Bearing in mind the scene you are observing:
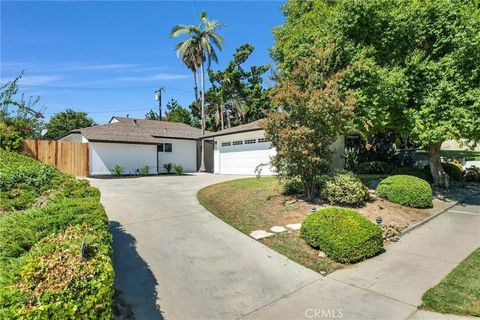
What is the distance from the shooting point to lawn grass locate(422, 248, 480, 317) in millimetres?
4254

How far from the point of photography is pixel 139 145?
21.0m

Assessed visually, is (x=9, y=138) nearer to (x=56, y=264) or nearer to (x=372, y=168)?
(x=56, y=264)

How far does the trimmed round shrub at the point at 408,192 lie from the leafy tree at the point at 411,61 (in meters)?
1.75

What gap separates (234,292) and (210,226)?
10.8ft

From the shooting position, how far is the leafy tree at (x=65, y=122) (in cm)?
4203

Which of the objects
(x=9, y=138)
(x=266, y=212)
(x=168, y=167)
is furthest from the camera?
(x=168, y=167)

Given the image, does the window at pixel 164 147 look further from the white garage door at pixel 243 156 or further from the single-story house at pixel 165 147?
the white garage door at pixel 243 156

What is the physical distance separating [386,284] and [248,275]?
243 cm

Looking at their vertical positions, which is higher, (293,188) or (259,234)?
(293,188)

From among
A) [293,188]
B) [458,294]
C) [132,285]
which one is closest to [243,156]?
[293,188]

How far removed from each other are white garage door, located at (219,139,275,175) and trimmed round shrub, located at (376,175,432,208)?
8.35 metres

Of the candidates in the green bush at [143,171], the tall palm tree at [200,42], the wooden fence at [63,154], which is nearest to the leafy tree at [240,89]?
the tall palm tree at [200,42]

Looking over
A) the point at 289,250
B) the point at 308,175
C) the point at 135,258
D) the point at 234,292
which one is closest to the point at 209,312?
the point at 234,292

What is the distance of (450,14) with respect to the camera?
1090 centimetres
